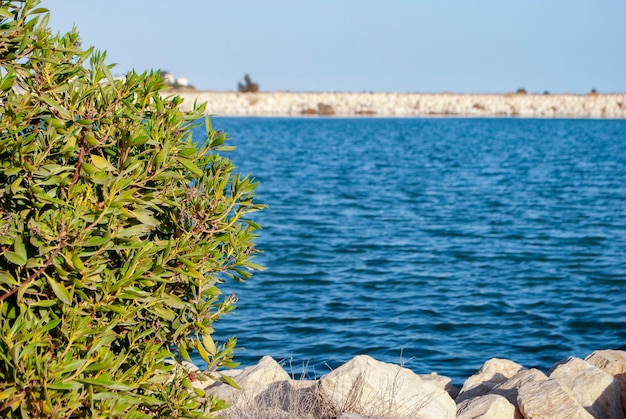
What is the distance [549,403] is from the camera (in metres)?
6.51

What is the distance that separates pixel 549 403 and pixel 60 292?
4.59 meters

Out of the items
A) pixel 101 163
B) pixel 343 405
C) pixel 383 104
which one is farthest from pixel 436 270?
pixel 383 104

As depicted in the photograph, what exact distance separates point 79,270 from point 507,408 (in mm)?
4570

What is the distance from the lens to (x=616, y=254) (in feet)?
59.4

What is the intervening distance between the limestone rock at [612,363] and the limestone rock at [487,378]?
0.93 meters

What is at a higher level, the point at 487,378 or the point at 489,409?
the point at 489,409

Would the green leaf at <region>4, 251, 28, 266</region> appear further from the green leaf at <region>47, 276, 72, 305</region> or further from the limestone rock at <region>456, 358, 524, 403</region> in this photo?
the limestone rock at <region>456, 358, 524, 403</region>

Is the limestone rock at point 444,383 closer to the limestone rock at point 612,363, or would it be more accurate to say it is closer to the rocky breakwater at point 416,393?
the rocky breakwater at point 416,393

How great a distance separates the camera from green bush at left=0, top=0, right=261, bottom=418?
3.50m

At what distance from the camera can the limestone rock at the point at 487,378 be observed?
8.23 m

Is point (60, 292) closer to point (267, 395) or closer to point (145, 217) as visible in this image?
point (145, 217)

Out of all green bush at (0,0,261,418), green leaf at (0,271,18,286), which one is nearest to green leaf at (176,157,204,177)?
green bush at (0,0,261,418)

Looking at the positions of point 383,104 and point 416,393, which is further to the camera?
point 383,104

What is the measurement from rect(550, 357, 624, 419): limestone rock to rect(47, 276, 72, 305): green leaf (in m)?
5.09
